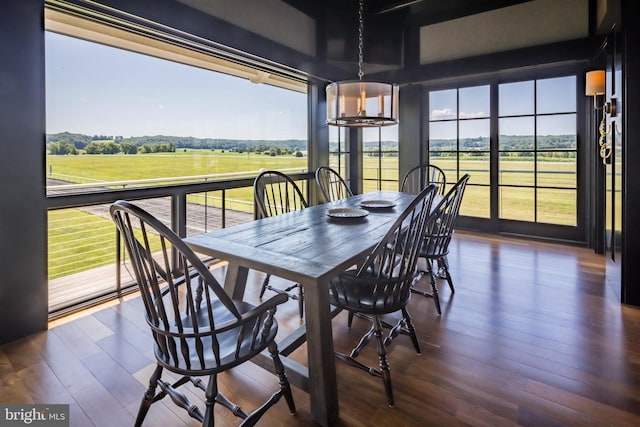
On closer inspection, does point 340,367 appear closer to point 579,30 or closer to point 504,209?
point 504,209

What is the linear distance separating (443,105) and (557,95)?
4.54ft

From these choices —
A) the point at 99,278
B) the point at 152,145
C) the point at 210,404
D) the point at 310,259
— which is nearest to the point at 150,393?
the point at 210,404

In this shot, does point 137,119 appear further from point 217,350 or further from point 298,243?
point 217,350

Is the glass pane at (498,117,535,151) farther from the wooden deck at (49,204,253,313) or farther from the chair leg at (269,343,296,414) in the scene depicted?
the chair leg at (269,343,296,414)

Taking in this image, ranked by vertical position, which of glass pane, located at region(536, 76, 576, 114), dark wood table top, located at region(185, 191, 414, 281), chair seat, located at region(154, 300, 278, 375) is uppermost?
glass pane, located at region(536, 76, 576, 114)

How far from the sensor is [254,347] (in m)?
1.38

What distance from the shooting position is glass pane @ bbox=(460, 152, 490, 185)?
4977 millimetres

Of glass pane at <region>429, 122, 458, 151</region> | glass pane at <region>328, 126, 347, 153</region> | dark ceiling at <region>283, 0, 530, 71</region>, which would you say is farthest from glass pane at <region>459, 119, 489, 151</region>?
glass pane at <region>328, 126, 347, 153</region>

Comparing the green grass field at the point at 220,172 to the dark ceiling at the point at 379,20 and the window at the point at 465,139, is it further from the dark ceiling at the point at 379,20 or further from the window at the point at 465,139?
the dark ceiling at the point at 379,20

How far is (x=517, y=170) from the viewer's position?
4770 millimetres

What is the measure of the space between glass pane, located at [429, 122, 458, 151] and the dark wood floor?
2.80m

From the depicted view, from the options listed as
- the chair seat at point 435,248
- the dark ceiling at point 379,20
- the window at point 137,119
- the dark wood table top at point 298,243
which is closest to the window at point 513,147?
the dark ceiling at point 379,20

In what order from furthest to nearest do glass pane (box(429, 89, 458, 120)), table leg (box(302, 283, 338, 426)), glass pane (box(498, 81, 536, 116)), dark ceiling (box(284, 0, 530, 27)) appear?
glass pane (box(429, 89, 458, 120)) → glass pane (box(498, 81, 536, 116)) → dark ceiling (box(284, 0, 530, 27)) → table leg (box(302, 283, 338, 426))

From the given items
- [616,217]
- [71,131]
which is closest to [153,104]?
[71,131]
